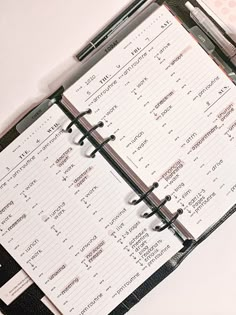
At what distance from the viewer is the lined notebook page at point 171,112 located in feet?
2.83

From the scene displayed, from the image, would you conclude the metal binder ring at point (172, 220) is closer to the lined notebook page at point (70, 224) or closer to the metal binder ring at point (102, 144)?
the lined notebook page at point (70, 224)

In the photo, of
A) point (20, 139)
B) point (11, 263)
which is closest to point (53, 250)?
point (11, 263)

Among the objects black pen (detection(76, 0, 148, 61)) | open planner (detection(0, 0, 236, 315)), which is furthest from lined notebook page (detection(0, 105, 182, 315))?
black pen (detection(76, 0, 148, 61))

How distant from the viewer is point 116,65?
86 centimetres

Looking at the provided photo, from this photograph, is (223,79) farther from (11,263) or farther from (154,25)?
(11,263)

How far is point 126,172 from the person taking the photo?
866 millimetres

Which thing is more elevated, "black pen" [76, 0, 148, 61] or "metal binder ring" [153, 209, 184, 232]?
"black pen" [76, 0, 148, 61]

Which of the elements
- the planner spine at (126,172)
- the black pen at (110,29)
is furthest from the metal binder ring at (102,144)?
the black pen at (110,29)

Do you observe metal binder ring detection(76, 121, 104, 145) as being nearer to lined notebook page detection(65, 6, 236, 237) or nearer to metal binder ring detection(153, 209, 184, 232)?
lined notebook page detection(65, 6, 236, 237)

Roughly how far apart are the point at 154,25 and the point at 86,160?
224 mm

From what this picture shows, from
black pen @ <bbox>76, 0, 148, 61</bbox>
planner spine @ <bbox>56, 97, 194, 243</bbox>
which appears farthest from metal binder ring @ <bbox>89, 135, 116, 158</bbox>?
black pen @ <bbox>76, 0, 148, 61</bbox>

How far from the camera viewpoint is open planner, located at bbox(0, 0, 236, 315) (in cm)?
86

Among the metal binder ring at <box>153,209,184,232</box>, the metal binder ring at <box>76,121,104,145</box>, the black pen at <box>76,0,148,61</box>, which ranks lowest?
the metal binder ring at <box>153,209,184,232</box>

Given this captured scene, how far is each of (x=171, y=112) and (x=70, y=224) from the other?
0.22 meters
